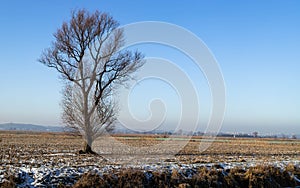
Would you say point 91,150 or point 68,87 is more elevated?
point 68,87

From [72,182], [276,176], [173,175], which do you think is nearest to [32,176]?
[72,182]

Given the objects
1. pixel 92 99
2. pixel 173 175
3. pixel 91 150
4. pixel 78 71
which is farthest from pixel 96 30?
pixel 173 175

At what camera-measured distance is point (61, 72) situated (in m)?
26.6

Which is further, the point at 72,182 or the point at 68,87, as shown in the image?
the point at 68,87

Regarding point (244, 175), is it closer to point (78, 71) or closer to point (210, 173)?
point (210, 173)

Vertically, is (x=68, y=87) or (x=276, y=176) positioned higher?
(x=68, y=87)

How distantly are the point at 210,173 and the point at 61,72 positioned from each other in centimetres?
1570

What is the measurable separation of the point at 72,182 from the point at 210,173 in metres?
6.28

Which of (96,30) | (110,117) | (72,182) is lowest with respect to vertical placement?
(72,182)

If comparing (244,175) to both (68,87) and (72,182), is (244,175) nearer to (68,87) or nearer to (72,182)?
(72,182)

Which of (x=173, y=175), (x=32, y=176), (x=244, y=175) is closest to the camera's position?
(x=32, y=176)

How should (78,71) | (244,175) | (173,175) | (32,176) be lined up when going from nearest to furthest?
(32,176)
(173,175)
(244,175)
(78,71)

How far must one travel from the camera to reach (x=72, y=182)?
13.1m

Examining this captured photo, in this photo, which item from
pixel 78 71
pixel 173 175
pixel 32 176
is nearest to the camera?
Result: pixel 32 176
